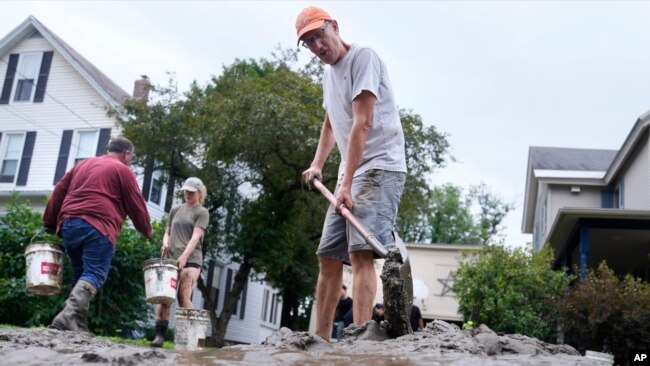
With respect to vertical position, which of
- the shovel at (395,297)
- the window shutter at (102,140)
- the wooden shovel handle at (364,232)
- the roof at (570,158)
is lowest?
the shovel at (395,297)

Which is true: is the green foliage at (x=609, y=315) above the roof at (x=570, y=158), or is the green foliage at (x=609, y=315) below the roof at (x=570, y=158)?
below

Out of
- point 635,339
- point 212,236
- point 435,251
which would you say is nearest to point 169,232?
point 635,339

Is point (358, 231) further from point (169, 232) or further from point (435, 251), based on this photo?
point (435, 251)

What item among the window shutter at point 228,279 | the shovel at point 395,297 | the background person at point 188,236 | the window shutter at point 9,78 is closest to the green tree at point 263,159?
the window shutter at point 9,78

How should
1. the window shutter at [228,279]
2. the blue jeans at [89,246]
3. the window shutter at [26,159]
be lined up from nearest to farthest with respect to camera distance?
the blue jeans at [89,246] → the window shutter at [26,159] → the window shutter at [228,279]

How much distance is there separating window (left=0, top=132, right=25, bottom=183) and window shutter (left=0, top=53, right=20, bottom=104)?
145cm

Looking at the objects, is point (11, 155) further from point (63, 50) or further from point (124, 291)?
point (124, 291)

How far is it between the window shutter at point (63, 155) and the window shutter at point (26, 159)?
3.85 feet

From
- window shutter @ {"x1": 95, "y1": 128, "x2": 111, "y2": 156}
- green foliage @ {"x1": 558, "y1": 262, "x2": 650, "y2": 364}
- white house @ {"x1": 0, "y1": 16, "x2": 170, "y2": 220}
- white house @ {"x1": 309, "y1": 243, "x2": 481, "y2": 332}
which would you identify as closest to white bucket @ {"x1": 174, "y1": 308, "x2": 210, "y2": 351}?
green foliage @ {"x1": 558, "y1": 262, "x2": 650, "y2": 364}

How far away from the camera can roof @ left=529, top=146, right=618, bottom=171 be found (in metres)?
25.4

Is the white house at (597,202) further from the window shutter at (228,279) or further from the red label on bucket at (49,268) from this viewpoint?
the red label on bucket at (49,268)

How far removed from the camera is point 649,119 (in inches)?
711

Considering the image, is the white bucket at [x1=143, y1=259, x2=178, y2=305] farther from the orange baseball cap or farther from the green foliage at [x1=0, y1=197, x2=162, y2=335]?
the green foliage at [x1=0, y1=197, x2=162, y2=335]

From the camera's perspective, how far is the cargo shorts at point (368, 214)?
190 inches
